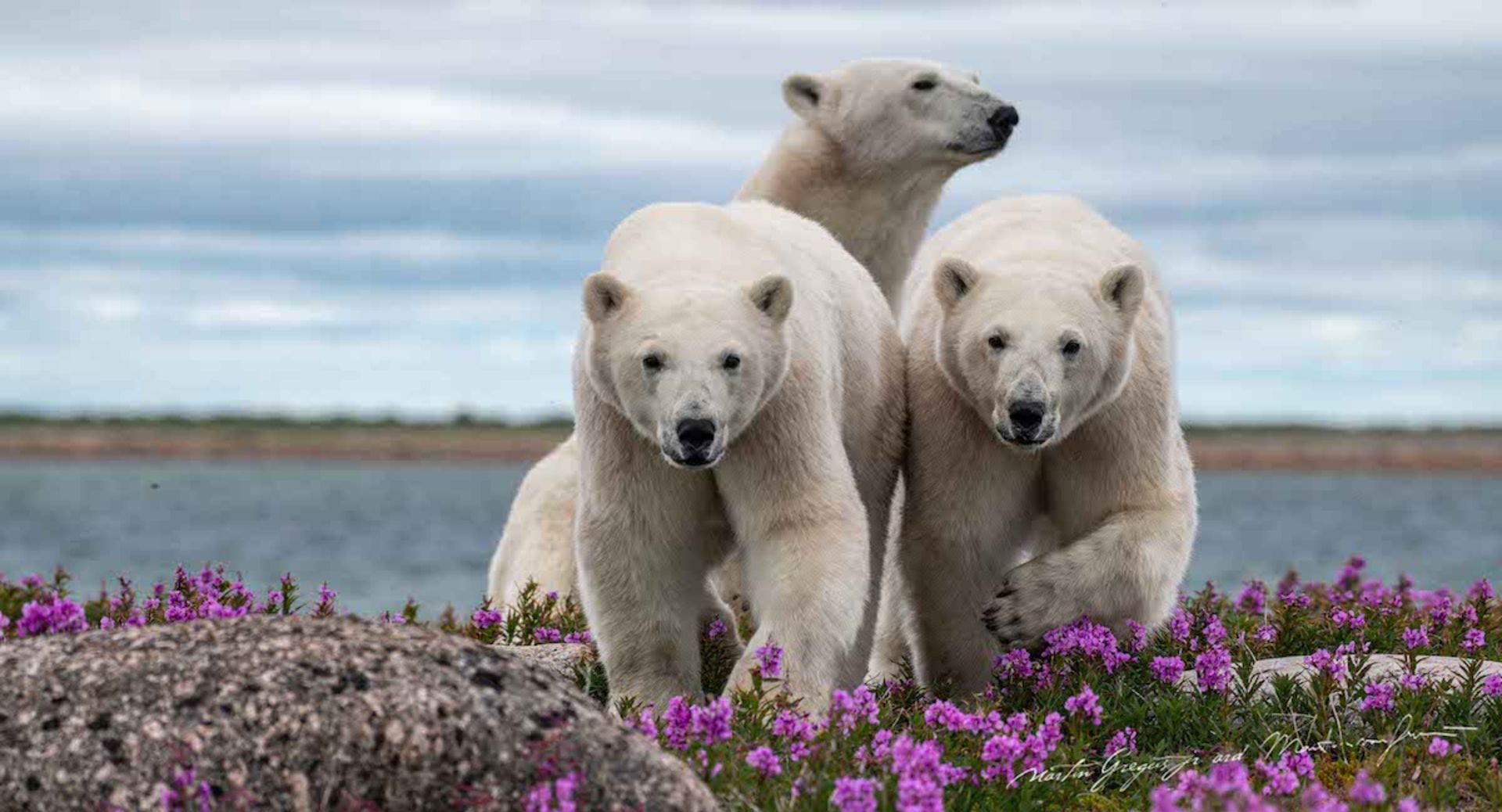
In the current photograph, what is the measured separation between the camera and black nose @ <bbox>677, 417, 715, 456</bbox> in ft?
20.1

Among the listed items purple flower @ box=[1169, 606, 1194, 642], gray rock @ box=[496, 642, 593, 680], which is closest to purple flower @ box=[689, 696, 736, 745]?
gray rock @ box=[496, 642, 593, 680]

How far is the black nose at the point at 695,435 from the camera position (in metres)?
6.12

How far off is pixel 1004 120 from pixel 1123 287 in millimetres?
3611

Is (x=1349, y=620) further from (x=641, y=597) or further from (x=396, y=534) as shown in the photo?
(x=396, y=534)

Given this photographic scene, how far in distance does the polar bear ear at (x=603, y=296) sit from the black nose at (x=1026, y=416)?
1358 mm

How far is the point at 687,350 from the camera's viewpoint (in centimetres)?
634

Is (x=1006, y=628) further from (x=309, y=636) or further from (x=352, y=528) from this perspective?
(x=352, y=528)

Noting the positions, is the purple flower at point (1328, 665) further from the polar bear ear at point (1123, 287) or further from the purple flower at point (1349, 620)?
the polar bear ear at point (1123, 287)

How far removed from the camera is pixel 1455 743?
6.43m

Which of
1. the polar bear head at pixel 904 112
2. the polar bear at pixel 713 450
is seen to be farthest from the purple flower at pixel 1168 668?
the polar bear head at pixel 904 112

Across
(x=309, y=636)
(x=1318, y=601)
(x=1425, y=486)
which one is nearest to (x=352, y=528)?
(x=1318, y=601)

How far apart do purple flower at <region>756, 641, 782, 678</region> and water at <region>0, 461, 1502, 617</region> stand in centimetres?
857

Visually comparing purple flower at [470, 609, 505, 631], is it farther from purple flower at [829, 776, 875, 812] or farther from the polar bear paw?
purple flower at [829, 776, 875, 812]

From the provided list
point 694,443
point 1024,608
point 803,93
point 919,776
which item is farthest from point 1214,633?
point 803,93
